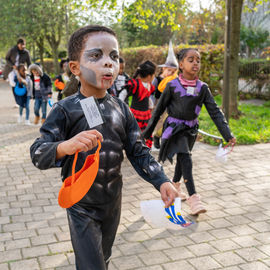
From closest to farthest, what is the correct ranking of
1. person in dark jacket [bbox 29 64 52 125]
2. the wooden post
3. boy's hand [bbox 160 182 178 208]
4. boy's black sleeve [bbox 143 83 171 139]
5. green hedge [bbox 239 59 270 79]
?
boy's hand [bbox 160 182 178 208] < boy's black sleeve [bbox 143 83 171 139] < the wooden post < person in dark jacket [bbox 29 64 52 125] < green hedge [bbox 239 59 270 79]

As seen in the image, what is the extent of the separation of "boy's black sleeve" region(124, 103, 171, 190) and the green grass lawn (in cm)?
599

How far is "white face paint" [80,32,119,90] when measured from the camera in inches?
98.0

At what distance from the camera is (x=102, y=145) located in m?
2.52

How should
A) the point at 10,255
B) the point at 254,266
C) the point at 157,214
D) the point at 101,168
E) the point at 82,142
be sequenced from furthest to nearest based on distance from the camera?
the point at 10,255 → the point at 254,266 → the point at 101,168 → the point at 157,214 → the point at 82,142

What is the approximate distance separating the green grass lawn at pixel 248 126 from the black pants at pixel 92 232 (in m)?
6.13

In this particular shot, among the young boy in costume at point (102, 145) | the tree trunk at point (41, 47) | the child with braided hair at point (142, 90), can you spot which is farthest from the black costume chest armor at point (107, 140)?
the tree trunk at point (41, 47)

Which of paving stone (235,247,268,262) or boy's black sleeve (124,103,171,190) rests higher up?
boy's black sleeve (124,103,171,190)

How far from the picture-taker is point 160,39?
39.5m

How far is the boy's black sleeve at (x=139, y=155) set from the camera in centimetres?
254

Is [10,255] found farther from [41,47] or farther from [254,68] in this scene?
[41,47]

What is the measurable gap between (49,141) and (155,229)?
239cm

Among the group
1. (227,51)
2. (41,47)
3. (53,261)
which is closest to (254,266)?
(53,261)

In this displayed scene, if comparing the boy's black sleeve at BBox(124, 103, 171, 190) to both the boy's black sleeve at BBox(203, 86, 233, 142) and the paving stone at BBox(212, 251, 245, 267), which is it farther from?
the boy's black sleeve at BBox(203, 86, 233, 142)


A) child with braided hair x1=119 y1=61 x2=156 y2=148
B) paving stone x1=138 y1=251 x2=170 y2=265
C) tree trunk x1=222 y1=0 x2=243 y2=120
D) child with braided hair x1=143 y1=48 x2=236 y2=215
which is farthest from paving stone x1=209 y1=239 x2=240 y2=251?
tree trunk x1=222 y1=0 x2=243 y2=120
